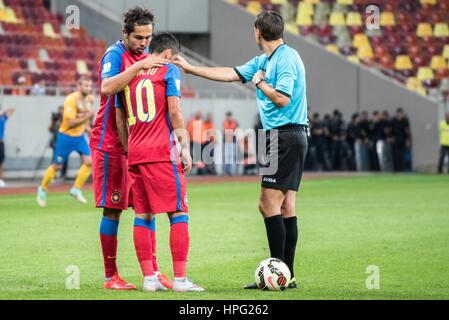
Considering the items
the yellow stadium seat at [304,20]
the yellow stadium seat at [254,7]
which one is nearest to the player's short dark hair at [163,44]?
the yellow stadium seat at [254,7]

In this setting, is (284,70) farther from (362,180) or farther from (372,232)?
(362,180)

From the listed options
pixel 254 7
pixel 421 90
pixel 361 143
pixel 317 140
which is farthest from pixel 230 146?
pixel 421 90

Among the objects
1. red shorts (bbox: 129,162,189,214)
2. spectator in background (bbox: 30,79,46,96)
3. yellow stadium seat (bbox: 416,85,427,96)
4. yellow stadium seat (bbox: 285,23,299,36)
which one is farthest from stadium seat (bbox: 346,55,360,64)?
red shorts (bbox: 129,162,189,214)

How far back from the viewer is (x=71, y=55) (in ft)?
102

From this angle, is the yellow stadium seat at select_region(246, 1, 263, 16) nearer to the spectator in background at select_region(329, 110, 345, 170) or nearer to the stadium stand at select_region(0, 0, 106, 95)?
the spectator in background at select_region(329, 110, 345, 170)

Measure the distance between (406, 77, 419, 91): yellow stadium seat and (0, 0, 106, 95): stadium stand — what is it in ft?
33.9

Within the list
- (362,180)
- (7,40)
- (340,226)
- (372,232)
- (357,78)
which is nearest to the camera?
(372,232)

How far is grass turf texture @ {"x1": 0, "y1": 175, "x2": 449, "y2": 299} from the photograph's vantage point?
8.54 metres

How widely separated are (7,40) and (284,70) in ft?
75.1

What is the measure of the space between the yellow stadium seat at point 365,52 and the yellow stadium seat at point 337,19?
49.5 inches

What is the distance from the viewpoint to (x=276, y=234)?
28.7ft

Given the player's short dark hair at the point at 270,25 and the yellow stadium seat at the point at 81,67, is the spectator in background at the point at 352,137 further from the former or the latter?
the player's short dark hair at the point at 270,25

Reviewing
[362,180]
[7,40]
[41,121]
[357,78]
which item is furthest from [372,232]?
[357,78]

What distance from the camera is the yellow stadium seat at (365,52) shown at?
36.4 m
